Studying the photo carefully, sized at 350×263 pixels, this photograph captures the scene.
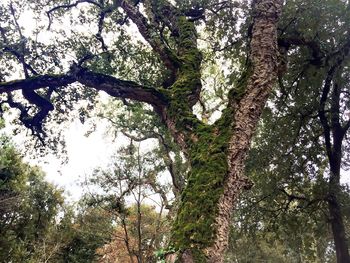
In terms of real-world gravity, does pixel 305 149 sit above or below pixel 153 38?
below

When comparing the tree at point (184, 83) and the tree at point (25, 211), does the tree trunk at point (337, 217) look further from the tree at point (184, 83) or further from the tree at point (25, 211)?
the tree at point (25, 211)

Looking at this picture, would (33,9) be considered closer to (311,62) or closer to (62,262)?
(311,62)

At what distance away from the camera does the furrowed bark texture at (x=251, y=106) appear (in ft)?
13.5

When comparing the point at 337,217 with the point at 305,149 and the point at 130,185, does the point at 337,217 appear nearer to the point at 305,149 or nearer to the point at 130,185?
the point at 305,149

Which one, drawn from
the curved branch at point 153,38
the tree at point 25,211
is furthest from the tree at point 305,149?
the tree at point 25,211

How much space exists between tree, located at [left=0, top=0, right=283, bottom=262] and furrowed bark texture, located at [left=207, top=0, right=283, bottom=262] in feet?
0.05

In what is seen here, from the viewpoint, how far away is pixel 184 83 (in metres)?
6.36

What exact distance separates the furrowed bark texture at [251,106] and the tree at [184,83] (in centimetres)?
1

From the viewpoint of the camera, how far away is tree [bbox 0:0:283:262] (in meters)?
4.18

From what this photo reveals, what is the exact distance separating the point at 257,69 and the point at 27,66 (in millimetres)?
5272

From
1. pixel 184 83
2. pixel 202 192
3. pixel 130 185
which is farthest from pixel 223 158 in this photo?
pixel 130 185

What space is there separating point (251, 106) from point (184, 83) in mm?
1739

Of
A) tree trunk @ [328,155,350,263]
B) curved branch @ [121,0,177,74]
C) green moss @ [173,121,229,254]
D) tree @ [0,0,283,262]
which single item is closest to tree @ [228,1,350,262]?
tree trunk @ [328,155,350,263]

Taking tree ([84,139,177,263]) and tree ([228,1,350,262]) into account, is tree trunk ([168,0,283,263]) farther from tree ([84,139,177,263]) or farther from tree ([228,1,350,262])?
tree ([84,139,177,263])
